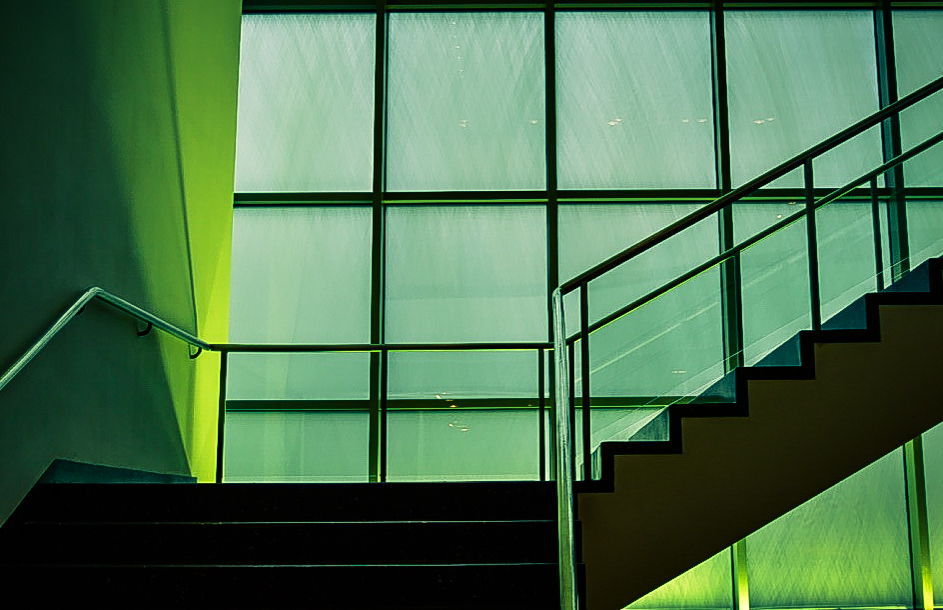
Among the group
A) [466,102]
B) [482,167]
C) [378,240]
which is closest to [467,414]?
[378,240]

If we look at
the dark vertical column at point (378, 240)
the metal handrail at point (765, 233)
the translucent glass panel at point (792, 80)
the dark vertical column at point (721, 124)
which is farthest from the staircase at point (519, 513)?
the translucent glass panel at point (792, 80)

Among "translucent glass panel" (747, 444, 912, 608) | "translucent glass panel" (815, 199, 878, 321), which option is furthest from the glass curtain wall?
"translucent glass panel" (815, 199, 878, 321)

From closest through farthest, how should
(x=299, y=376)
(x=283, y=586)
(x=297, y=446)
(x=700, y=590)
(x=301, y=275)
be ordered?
(x=283, y=586)
(x=297, y=446)
(x=700, y=590)
(x=299, y=376)
(x=301, y=275)

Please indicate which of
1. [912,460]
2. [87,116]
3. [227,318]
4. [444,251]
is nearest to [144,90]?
[87,116]

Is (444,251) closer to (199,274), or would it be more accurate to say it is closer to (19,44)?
(199,274)

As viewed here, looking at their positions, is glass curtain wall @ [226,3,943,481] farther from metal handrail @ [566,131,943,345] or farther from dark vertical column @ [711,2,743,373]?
metal handrail @ [566,131,943,345]

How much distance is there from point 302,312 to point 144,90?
7.85ft

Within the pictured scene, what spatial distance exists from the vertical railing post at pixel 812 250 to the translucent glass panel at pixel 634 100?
270cm

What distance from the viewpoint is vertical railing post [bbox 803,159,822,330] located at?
5352 mm

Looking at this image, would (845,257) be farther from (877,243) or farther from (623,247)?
(623,247)

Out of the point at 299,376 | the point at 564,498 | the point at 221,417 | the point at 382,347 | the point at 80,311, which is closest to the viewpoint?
the point at 564,498

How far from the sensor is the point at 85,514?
4.80 meters

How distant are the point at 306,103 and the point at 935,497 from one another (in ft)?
17.7

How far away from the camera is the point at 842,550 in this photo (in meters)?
7.63
